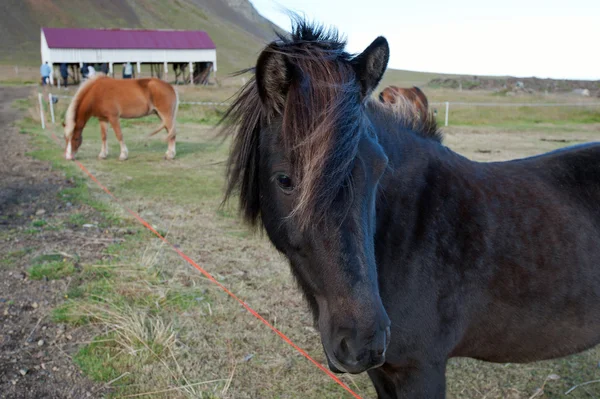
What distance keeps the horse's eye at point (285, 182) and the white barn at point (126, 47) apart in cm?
4995

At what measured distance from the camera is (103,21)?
118m

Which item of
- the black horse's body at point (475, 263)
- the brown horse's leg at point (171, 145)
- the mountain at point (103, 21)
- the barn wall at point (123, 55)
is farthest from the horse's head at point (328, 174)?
the mountain at point (103, 21)

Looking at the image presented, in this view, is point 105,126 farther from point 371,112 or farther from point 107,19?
point 107,19

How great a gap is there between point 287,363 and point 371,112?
2.15 meters

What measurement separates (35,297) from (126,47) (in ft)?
177

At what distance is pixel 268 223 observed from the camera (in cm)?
217

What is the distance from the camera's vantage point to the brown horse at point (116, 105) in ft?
38.1

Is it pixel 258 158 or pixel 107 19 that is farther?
pixel 107 19

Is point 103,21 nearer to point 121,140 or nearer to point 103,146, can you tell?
point 103,146

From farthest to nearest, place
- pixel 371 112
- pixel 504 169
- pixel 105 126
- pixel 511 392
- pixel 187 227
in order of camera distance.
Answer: pixel 105 126
pixel 187 227
pixel 511 392
pixel 504 169
pixel 371 112

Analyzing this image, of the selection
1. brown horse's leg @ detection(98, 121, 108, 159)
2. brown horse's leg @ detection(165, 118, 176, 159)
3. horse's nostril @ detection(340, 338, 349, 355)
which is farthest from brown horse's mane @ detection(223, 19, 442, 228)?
brown horse's leg @ detection(98, 121, 108, 159)

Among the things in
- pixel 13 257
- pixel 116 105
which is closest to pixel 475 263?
pixel 13 257

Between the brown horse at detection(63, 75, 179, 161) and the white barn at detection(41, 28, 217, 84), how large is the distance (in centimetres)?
3807

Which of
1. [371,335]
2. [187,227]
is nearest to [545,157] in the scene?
[371,335]
